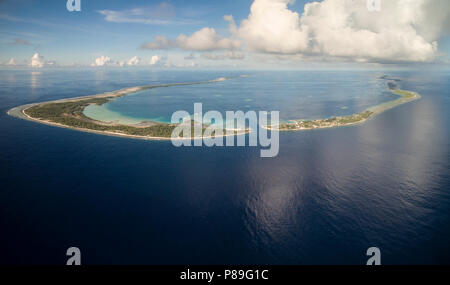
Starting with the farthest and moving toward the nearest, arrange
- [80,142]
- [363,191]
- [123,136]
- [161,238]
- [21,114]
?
[21,114], [123,136], [80,142], [363,191], [161,238]

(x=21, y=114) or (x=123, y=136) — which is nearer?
(x=123, y=136)
